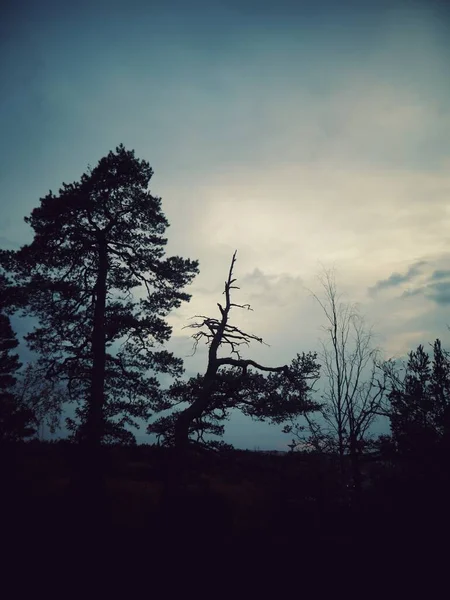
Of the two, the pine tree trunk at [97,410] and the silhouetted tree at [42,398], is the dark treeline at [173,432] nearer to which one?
the pine tree trunk at [97,410]

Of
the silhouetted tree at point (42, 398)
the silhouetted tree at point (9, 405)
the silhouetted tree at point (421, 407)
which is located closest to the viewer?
the silhouetted tree at point (421, 407)

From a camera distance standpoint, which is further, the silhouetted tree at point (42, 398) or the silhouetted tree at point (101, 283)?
the silhouetted tree at point (42, 398)

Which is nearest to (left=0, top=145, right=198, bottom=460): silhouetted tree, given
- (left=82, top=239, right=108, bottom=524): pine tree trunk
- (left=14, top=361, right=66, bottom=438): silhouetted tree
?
(left=82, top=239, right=108, bottom=524): pine tree trunk

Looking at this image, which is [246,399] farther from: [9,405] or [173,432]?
[9,405]

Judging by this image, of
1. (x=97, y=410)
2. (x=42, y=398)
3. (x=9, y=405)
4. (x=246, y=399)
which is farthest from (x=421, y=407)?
(x=42, y=398)

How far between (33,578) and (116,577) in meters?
1.58

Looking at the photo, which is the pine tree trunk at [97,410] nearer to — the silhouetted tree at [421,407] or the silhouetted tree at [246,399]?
A: the silhouetted tree at [246,399]

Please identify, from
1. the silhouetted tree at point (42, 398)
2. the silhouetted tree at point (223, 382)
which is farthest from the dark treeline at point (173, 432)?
the silhouetted tree at point (42, 398)

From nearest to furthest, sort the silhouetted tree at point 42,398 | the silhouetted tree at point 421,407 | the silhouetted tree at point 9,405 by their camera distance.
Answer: the silhouetted tree at point 421,407
the silhouetted tree at point 9,405
the silhouetted tree at point 42,398

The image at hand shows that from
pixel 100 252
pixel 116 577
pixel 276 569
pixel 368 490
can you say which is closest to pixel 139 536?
pixel 116 577

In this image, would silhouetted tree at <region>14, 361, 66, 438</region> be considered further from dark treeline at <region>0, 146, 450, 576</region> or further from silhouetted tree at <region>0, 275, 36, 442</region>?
dark treeline at <region>0, 146, 450, 576</region>

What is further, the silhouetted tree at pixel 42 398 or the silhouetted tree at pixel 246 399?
the silhouetted tree at pixel 42 398

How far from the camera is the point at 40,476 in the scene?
414 inches

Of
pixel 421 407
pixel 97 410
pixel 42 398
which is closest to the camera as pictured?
pixel 421 407
